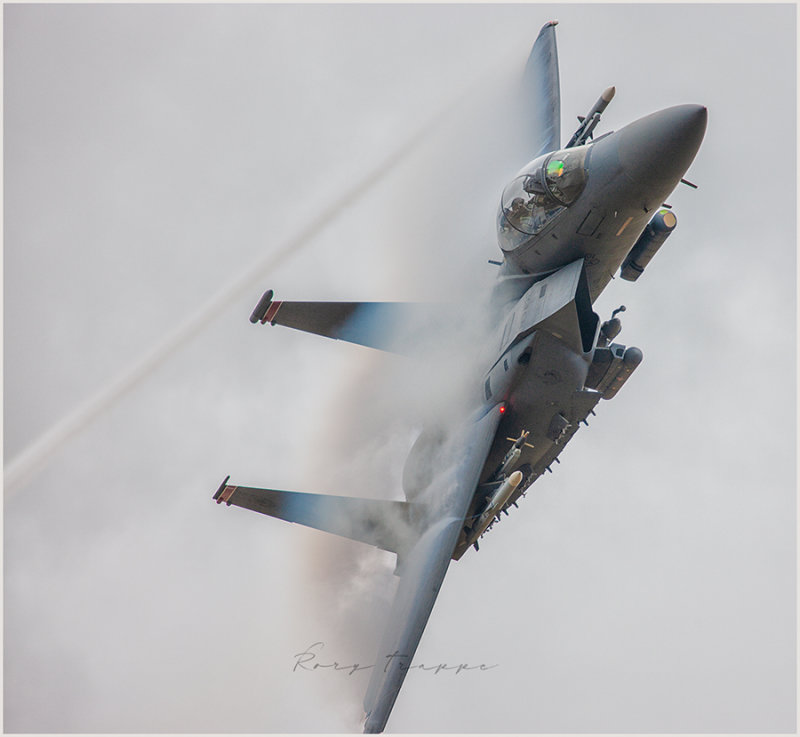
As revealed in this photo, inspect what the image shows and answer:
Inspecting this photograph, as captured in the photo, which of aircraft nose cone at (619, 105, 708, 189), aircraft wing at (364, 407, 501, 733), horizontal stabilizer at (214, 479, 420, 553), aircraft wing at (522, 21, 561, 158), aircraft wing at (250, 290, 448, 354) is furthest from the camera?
aircraft wing at (522, 21, 561, 158)

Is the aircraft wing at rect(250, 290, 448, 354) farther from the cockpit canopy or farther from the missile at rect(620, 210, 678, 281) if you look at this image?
the missile at rect(620, 210, 678, 281)

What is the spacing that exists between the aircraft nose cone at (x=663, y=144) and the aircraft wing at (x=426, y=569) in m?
4.34

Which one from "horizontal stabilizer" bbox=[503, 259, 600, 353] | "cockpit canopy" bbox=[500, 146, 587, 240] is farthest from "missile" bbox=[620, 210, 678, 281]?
"cockpit canopy" bbox=[500, 146, 587, 240]

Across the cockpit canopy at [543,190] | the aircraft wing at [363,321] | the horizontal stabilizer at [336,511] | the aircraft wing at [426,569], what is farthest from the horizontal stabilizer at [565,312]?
the horizontal stabilizer at [336,511]

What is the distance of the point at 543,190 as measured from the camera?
556 inches

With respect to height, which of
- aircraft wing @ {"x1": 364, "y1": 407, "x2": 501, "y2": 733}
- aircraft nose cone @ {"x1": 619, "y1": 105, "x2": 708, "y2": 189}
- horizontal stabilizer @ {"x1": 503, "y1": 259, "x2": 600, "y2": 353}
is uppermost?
aircraft nose cone @ {"x1": 619, "y1": 105, "x2": 708, "y2": 189}

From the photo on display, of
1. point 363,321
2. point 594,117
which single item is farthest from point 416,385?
point 594,117

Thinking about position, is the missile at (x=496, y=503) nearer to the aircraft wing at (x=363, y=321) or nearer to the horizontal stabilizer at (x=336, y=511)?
the horizontal stabilizer at (x=336, y=511)

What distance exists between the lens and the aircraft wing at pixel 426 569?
1302cm

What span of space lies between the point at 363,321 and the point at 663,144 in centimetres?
633

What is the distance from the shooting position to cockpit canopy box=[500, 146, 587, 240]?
45.5 feet

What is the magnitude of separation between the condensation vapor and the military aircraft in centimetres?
36

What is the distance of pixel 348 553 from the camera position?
16656 millimetres

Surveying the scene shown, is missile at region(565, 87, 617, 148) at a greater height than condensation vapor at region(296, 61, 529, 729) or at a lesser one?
greater
